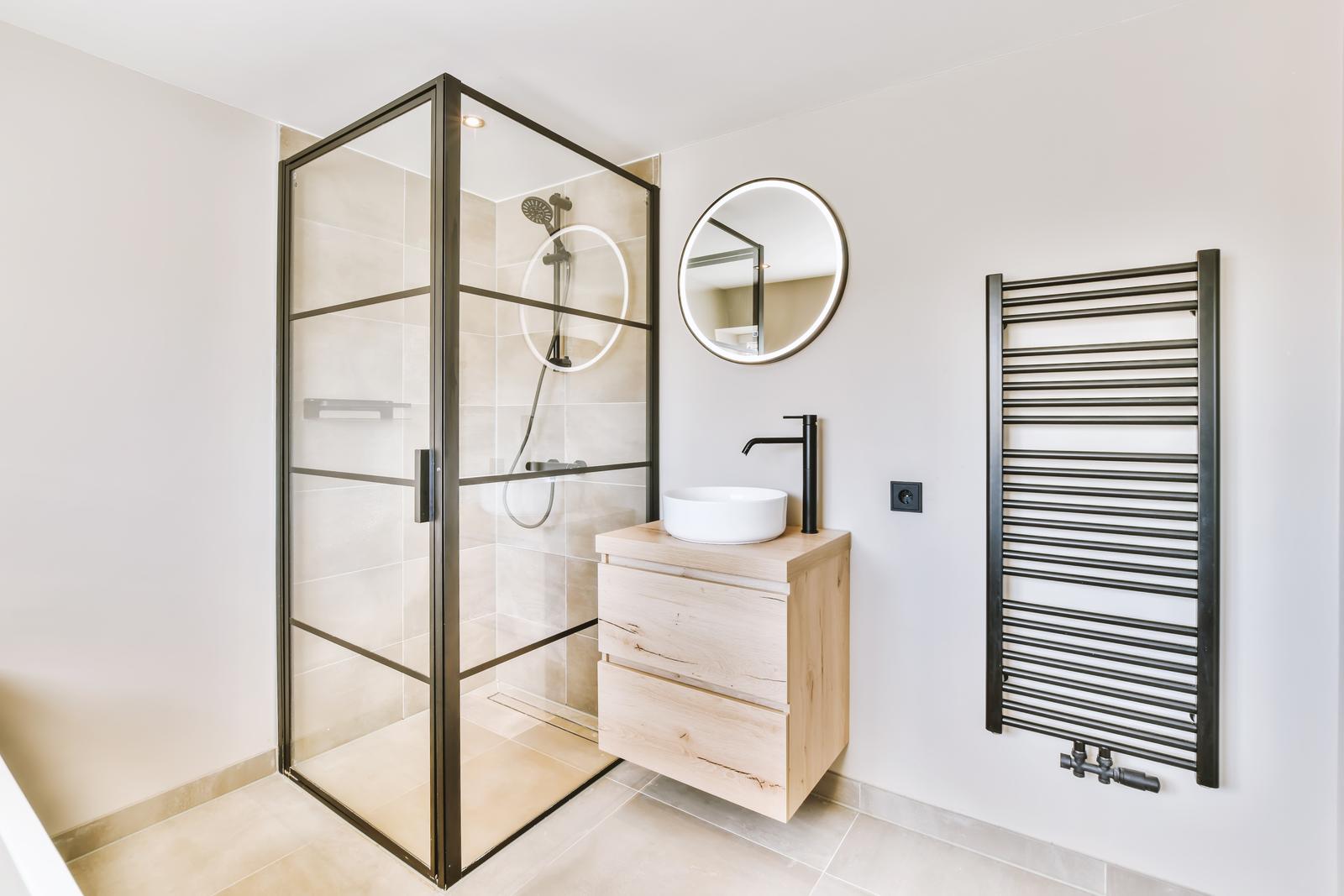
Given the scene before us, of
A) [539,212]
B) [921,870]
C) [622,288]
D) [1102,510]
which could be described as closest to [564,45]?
[539,212]

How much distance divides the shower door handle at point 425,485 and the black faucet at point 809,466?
0.92m

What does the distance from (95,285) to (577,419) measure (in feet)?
4.55

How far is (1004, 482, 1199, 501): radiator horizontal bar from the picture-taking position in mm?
1491

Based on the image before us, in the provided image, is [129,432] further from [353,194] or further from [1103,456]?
[1103,456]

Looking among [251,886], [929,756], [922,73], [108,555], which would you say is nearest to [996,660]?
[929,756]

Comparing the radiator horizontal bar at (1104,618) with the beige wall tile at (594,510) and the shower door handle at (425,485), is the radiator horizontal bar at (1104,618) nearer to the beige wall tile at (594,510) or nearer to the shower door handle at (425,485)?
the beige wall tile at (594,510)

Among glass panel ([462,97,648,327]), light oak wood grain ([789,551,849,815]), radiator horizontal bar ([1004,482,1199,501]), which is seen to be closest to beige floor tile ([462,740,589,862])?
light oak wood grain ([789,551,849,815])

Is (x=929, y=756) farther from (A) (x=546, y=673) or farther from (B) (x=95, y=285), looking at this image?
(B) (x=95, y=285)

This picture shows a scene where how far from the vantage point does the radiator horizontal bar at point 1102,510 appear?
58.8 inches

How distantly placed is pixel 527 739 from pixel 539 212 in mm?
1693

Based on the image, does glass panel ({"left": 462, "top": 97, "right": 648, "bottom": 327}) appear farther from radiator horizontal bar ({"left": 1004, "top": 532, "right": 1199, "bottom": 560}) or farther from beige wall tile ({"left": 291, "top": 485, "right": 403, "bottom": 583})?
radiator horizontal bar ({"left": 1004, "top": 532, "right": 1199, "bottom": 560})

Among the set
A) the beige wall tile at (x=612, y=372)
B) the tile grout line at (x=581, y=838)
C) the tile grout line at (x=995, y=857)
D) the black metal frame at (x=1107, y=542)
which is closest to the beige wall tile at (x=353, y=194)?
the beige wall tile at (x=612, y=372)

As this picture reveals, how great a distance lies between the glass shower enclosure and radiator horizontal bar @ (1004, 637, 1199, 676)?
1.30m

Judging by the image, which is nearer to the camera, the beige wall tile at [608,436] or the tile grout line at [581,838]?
the tile grout line at [581,838]
